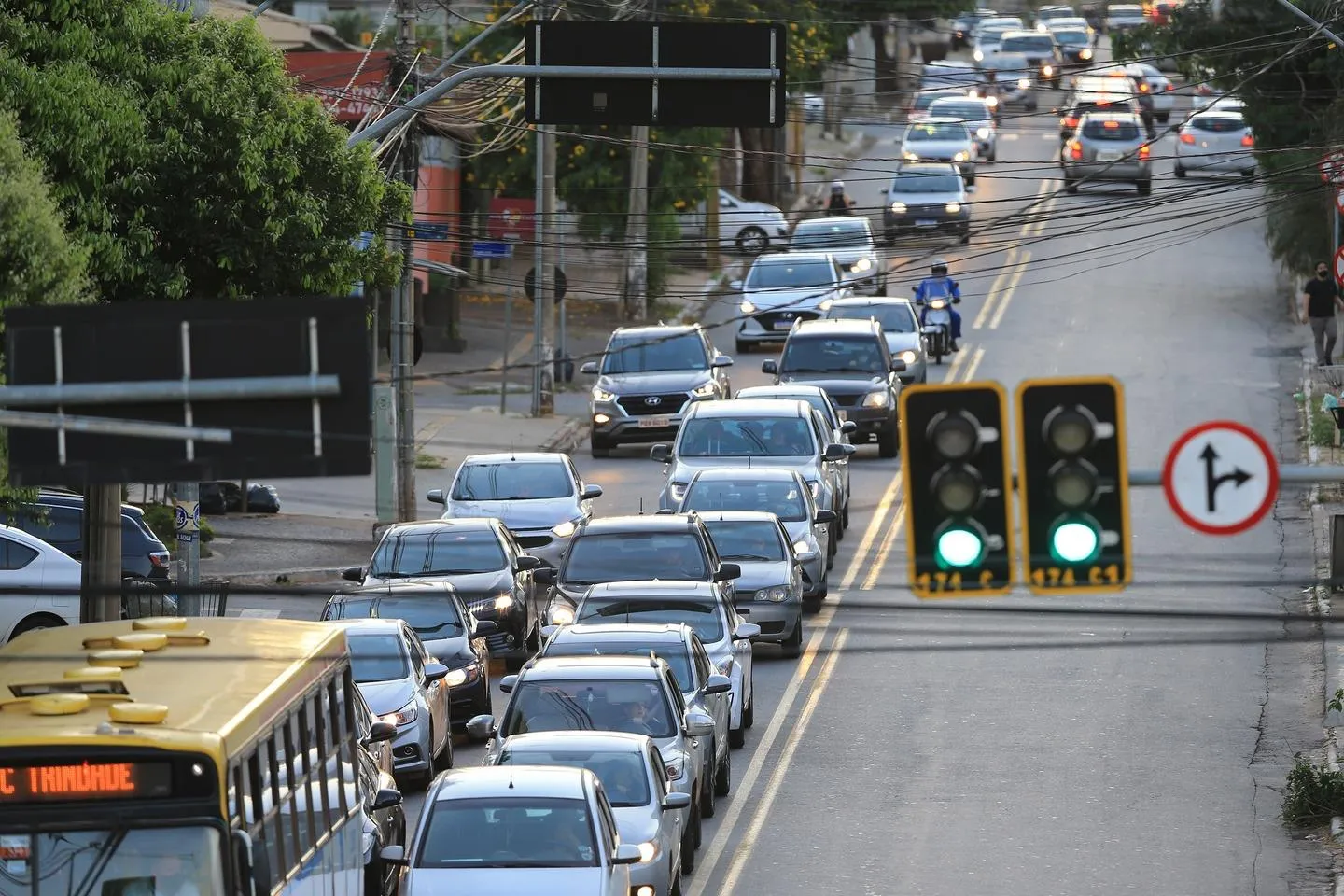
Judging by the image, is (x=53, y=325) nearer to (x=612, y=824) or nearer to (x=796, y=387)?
(x=612, y=824)

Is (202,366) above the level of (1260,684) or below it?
above

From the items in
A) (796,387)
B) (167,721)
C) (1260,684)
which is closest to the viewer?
(167,721)

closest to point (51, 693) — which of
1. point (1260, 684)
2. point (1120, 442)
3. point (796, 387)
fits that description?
point (1120, 442)

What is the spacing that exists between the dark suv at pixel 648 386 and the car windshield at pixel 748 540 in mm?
9598

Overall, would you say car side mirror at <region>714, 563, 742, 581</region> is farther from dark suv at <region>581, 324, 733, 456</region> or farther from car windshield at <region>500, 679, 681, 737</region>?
dark suv at <region>581, 324, 733, 456</region>

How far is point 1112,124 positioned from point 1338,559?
32.8 meters

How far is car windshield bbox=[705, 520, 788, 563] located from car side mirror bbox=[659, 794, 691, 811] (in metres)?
8.70

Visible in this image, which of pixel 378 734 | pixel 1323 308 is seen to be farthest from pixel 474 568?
pixel 1323 308

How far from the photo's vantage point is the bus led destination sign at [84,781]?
1132 cm

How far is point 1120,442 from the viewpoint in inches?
416

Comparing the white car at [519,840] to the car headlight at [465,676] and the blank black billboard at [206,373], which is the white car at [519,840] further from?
the car headlight at [465,676]

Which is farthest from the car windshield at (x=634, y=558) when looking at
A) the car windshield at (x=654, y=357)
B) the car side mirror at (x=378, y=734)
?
the car windshield at (x=654, y=357)

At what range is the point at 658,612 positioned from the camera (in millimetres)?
22344

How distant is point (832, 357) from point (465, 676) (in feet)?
48.0
